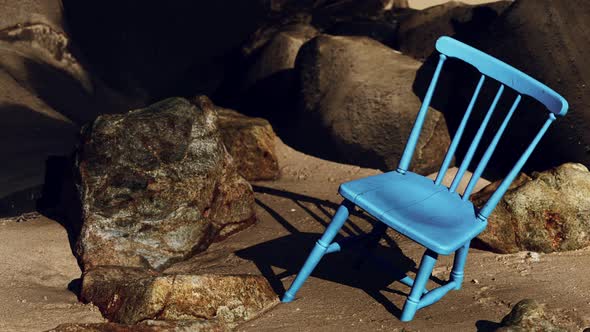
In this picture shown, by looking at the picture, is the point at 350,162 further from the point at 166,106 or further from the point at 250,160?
the point at 166,106

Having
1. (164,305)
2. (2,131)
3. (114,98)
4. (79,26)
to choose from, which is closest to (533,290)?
(164,305)

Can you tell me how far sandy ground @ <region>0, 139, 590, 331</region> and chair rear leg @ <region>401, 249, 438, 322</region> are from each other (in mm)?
52

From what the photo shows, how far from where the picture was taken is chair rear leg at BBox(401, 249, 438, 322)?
4020 millimetres

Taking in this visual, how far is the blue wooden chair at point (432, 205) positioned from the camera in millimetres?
3973

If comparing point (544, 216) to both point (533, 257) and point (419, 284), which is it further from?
point (419, 284)

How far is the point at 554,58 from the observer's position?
614cm

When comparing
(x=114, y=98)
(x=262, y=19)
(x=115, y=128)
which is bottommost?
(x=114, y=98)

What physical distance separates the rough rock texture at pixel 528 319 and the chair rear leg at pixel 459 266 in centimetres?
45

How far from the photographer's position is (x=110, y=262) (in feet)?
16.5

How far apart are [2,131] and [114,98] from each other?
1478 millimetres

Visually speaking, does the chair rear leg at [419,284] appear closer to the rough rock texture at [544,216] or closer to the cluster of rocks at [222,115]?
the cluster of rocks at [222,115]

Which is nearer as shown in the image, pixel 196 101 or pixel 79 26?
pixel 196 101

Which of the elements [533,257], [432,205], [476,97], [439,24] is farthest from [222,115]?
[432,205]

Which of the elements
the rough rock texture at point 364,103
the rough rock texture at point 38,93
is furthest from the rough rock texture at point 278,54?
the rough rock texture at point 38,93
